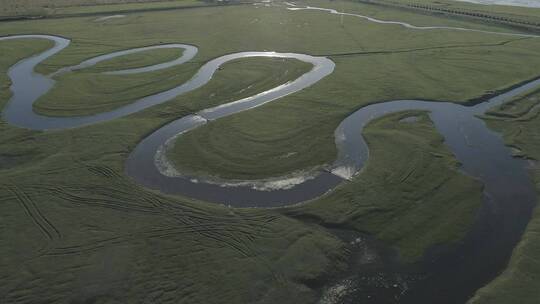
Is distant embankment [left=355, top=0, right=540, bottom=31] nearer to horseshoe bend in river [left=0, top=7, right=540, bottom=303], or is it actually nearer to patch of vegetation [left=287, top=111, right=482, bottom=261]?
horseshoe bend in river [left=0, top=7, right=540, bottom=303]

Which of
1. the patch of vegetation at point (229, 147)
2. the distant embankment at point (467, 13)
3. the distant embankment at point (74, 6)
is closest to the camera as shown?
the patch of vegetation at point (229, 147)

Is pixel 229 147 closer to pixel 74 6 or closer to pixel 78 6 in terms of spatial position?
pixel 78 6

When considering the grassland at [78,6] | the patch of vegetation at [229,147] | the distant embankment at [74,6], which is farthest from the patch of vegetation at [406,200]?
the distant embankment at [74,6]

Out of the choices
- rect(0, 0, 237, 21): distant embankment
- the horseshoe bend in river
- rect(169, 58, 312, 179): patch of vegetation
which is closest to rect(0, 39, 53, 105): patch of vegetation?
the horseshoe bend in river

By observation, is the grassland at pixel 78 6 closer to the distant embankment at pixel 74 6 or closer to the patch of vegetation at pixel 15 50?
the distant embankment at pixel 74 6

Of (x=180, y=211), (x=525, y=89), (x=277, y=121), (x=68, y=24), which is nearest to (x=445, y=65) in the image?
(x=525, y=89)
